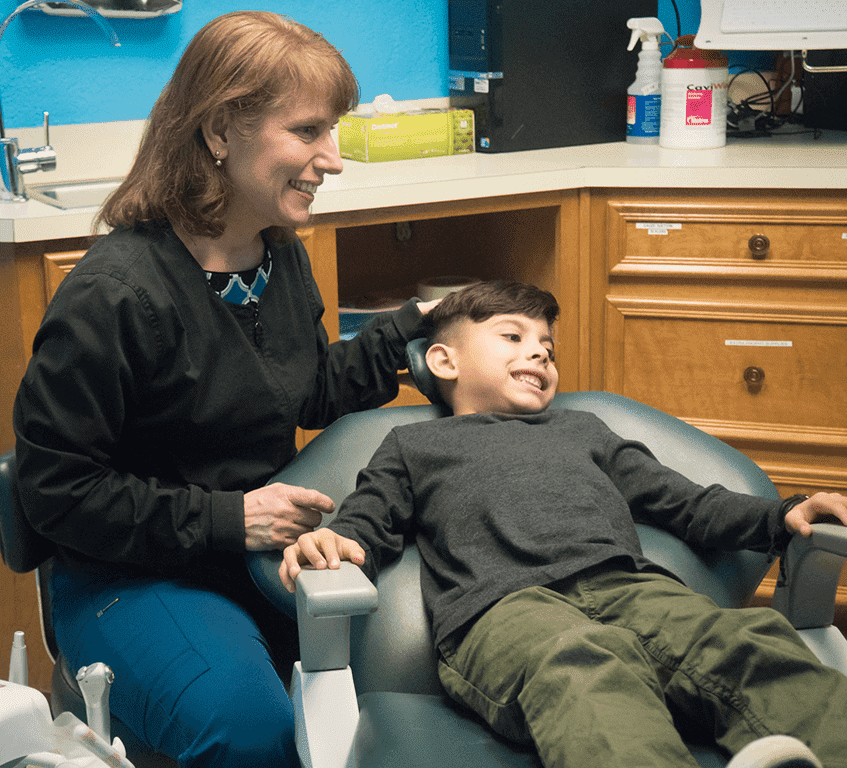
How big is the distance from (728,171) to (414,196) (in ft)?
2.05

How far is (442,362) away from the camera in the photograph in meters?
1.58

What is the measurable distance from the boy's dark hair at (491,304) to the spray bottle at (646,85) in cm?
99

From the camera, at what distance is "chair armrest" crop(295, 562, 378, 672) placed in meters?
1.03

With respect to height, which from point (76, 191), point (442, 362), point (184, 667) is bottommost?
point (184, 667)

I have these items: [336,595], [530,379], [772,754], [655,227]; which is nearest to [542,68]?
[655,227]

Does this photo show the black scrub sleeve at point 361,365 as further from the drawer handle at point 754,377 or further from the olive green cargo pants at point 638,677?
the drawer handle at point 754,377

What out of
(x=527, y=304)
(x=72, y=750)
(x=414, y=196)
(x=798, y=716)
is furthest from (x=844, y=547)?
(x=414, y=196)

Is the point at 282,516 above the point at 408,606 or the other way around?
above

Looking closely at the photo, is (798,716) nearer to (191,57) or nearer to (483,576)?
(483,576)

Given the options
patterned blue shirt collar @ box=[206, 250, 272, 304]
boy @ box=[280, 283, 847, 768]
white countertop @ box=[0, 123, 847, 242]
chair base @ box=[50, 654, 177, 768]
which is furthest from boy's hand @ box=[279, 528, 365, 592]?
white countertop @ box=[0, 123, 847, 242]

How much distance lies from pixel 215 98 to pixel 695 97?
136 centimetres

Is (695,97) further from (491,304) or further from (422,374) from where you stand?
(422,374)

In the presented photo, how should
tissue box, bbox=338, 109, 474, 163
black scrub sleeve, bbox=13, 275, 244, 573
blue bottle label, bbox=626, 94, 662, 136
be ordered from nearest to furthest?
black scrub sleeve, bbox=13, 275, 244, 573 → tissue box, bbox=338, 109, 474, 163 → blue bottle label, bbox=626, 94, 662, 136

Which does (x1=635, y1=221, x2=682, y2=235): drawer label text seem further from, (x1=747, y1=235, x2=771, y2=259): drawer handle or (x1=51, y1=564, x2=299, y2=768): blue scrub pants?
(x1=51, y1=564, x2=299, y2=768): blue scrub pants
